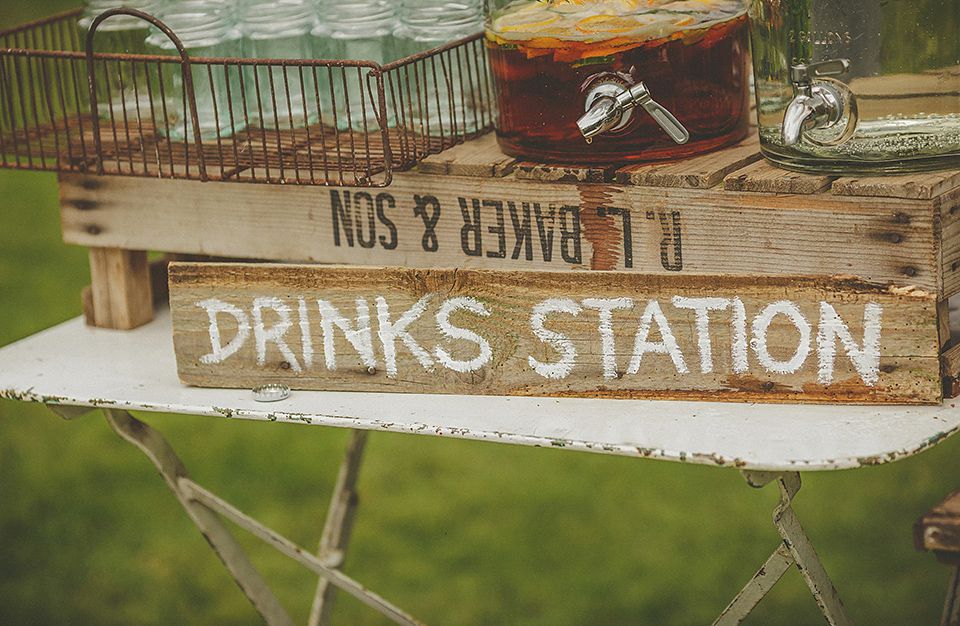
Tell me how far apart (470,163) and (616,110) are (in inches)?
7.2

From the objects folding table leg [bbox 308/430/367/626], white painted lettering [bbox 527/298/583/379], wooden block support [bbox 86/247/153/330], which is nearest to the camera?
white painted lettering [bbox 527/298/583/379]

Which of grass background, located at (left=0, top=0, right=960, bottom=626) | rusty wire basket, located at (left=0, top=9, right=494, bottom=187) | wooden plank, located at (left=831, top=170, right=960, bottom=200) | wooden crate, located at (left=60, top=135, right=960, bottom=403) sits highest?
rusty wire basket, located at (left=0, top=9, right=494, bottom=187)

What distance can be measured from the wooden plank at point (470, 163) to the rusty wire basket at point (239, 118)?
0.04 ft

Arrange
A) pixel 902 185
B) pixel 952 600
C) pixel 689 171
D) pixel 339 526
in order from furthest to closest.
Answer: pixel 339 526
pixel 952 600
pixel 689 171
pixel 902 185

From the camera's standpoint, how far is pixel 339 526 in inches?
62.2

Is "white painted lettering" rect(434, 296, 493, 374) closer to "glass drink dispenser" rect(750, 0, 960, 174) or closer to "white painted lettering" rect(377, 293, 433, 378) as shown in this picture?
"white painted lettering" rect(377, 293, 433, 378)

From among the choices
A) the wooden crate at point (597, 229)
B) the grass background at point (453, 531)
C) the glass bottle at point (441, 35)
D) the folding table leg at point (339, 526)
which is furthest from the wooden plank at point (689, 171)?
the grass background at point (453, 531)

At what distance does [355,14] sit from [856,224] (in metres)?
0.57

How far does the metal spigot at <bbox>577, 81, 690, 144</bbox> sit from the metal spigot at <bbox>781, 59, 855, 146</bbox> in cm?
10

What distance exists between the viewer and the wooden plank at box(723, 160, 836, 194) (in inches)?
36.4

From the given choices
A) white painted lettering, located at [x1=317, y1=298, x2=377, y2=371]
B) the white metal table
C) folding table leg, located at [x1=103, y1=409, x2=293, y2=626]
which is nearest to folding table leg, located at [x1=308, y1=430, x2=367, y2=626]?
folding table leg, located at [x1=103, y1=409, x2=293, y2=626]

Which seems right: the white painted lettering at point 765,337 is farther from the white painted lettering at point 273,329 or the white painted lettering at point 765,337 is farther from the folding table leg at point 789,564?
the white painted lettering at point 273,329

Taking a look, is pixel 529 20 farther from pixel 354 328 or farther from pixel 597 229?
pixel 354 328

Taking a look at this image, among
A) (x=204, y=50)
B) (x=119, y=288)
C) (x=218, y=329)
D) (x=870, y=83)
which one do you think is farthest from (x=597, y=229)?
(x=119, y=288)
